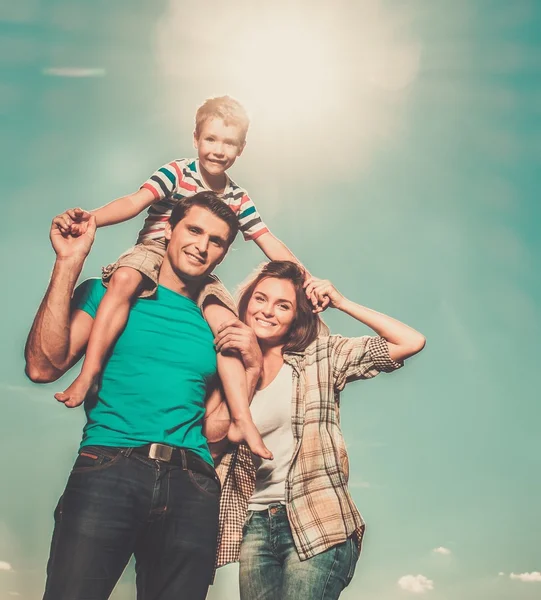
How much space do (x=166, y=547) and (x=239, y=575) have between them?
0.63m

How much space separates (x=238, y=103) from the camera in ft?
13.7

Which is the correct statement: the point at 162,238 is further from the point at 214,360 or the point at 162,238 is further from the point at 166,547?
the point at 166,547

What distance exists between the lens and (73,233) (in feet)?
10.4

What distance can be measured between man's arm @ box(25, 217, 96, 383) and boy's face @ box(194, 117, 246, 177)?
115 cm

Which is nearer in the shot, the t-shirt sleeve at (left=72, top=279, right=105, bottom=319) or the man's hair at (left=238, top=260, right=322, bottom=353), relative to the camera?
the t-shirt sleeve at (left=72, top=279, right=105, bottom=319)

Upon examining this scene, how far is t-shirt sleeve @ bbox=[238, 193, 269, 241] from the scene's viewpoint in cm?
393

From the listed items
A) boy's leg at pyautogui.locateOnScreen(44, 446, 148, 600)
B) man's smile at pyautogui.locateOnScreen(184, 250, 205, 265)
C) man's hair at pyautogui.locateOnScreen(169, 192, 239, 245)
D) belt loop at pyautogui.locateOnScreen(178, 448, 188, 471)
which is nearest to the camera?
boy's leg at pyautogui.locateOnScreen(44, 446, 148, 600)

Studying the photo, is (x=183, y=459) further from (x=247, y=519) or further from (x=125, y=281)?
(x=125, y=281)

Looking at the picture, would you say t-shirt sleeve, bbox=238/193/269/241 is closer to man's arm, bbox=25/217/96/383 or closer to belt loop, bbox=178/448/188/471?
man's arm, bbox=25/217/96/383

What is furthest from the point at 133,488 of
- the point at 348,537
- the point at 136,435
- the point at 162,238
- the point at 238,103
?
the point at 238,103

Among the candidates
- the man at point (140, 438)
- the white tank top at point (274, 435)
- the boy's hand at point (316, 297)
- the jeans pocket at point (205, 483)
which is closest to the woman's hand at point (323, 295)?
the boy's hand at point (316, 297)

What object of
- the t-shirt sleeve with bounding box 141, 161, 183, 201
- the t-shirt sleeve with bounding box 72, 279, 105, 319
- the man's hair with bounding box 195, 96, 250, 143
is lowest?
the t-shirt sleeve with bounding box 72, 279, 105, 319

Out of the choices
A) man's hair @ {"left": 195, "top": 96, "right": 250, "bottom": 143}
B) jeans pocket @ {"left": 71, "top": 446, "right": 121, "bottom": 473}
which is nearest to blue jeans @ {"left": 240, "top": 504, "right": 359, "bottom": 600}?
jeans pocket @ {"left": 71, "top": 446, "right": 121, "bottom": 473}

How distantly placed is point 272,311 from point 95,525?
4.99ft
